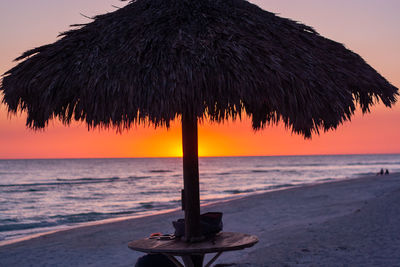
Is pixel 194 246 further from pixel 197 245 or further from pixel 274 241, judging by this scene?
pixel 274 241

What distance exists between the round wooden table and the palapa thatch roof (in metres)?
1.29

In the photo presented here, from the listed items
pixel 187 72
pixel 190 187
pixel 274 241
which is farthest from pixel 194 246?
pixel 274 241

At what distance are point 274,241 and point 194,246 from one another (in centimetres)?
594

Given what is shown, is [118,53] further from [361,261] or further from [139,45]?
[361,261]

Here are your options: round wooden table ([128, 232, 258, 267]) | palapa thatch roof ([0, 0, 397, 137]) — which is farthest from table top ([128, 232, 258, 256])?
palapa thatch roof ([0, 0, 397, 137])

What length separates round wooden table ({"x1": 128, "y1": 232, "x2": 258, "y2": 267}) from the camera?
4.45m

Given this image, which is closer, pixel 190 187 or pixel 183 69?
pixel 183 69

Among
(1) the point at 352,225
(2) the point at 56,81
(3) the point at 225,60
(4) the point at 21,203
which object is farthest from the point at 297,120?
(4) the point at 21,203

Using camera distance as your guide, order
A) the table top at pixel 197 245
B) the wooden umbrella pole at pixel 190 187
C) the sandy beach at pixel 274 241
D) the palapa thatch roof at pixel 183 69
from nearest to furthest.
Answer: the palapa thatch roof at pixel 183 69 < the table top at pixel 197 245 < the wooden umbrella pole at pixel 190 187 < the sandy beach at pixel 274 241

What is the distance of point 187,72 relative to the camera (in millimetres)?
3908

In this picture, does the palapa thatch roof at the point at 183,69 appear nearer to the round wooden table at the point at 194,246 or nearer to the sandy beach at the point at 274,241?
the round wooden table at the point at 194,246

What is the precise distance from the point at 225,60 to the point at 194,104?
479 millimetres

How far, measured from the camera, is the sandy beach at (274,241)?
8.08m

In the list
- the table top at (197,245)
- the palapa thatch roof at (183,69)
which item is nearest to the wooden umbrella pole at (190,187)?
the table top at (197,245)
